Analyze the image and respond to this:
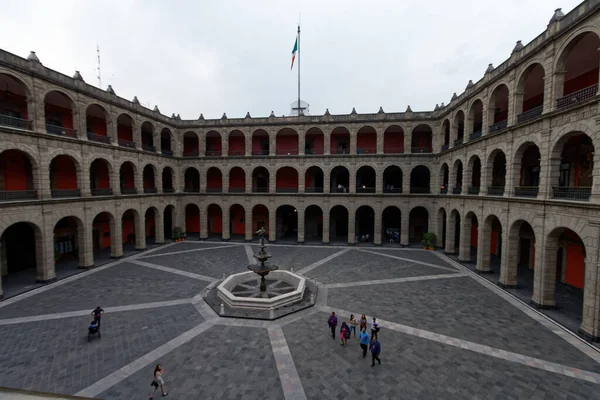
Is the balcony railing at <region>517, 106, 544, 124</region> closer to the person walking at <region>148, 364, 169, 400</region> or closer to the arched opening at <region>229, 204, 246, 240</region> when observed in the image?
the person walking at <region>148, 364, 169, 400</region>

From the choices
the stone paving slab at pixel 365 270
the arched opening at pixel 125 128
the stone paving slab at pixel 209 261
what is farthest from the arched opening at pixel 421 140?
the arched opening at pixel 125 128

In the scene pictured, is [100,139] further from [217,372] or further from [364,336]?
[364,336]

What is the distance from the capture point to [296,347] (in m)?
11.0

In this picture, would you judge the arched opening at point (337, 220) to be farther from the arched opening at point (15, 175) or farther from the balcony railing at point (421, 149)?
the arched opening at point (15, 175)

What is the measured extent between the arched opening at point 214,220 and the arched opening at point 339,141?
55.8 ft

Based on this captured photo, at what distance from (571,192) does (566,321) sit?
20.8ft

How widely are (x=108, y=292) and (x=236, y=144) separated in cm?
2185

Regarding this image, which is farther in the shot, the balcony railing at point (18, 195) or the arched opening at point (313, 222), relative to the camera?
the arched opening at point (313, 222)

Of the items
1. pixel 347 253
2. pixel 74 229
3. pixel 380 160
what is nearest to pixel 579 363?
pixel 347 253

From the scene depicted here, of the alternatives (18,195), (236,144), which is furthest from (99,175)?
(236,144)

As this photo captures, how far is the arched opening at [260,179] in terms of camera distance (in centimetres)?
3381

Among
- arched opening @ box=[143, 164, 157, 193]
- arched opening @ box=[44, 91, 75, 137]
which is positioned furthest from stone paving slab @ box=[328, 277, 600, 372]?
arched opening @ box=[143, 164, 157, 193]

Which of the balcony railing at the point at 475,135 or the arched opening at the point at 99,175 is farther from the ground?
the balcony railing at the point at 475,135

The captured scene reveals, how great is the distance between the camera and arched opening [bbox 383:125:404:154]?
102ft
